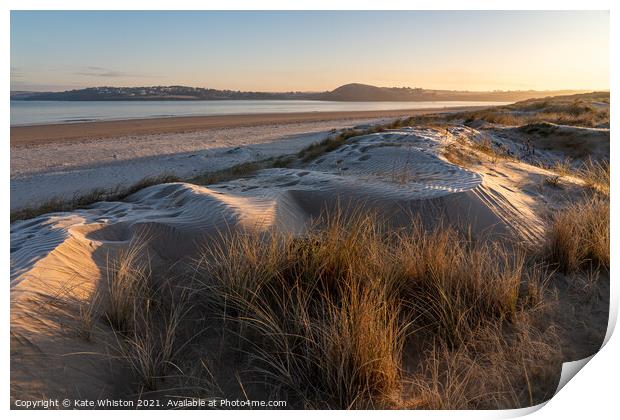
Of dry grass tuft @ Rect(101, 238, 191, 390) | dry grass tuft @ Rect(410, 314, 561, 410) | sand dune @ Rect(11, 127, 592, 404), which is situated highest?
sand dune @ Rect(11, 127, 592, 404)

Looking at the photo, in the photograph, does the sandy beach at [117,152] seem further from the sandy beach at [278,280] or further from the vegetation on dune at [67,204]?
the sandy beach at [278,280]

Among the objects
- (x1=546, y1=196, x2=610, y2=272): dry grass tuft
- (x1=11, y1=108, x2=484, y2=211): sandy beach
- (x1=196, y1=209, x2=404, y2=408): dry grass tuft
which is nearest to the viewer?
(x1=196, y1=209, x2=404, y2=408): dry grass tuft

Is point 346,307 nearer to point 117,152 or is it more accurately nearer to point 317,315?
point 317,315

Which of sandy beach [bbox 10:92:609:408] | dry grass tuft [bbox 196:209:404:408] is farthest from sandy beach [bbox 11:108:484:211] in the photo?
dry grass tuft [bbox 196:209:404:408]

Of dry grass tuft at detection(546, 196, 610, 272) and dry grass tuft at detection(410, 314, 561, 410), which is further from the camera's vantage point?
dry grass tuft at detection(546, 196, 610, 272)

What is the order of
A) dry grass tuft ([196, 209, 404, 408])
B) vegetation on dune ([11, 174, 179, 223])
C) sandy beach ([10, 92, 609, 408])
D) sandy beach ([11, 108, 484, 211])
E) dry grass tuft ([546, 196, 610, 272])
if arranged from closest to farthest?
dry grass tuft ([196, 209, 404, 408]), sandy beach ([10, 92, 609, 408]), dry grass tuft ([546, 196, 610, 272]), vegetation on dune ([11, 174, 179, 223]), sandy beach ([11, 108, 484, 211])

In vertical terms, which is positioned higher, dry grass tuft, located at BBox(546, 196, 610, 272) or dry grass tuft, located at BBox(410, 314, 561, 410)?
dry grass tuft, located at BBox(546, 196, 610, 272)

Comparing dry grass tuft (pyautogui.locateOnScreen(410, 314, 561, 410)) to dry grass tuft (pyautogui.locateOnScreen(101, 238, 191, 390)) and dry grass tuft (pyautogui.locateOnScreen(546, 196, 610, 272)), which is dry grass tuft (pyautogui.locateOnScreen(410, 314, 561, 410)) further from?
dry grass tuft (pyautogui.locateOnScreen(101, 238, 191, 390))

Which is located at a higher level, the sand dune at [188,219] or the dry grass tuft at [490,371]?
the sand dune at [188,219]

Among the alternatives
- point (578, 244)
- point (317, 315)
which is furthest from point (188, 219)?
point (578, 244)

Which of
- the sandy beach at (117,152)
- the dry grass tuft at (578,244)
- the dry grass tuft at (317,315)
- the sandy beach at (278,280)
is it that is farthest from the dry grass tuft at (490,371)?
the sandy beach at (117,152)
